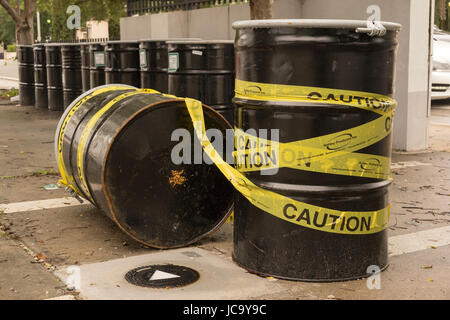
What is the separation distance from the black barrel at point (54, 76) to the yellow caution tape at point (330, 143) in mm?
11047

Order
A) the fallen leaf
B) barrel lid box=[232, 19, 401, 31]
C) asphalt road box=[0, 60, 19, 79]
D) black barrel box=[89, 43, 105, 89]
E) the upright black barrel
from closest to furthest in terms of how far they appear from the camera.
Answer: barrel lid box=[232, 19, 401, 31]
the fallen leaf
the upright black barrel
black barrel box=[89, 43, 105, 89]
asphalt road box=[0, 60, 19, 79]

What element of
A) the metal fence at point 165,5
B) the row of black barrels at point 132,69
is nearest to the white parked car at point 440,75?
the metal fence at point 165,5

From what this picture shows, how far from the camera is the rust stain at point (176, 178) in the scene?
4816mm

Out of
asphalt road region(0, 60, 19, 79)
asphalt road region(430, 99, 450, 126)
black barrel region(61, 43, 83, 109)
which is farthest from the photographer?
asphalt road region(0, 60, 19, 79)

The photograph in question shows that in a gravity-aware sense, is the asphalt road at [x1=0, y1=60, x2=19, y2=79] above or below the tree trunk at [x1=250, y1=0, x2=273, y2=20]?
below

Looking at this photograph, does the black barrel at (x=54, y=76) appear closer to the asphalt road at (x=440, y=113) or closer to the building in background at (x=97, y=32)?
the asphalt road at (x=440, y=113)

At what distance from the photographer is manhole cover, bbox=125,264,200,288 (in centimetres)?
406

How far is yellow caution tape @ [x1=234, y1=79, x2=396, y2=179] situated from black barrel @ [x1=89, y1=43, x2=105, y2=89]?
788 centimetres

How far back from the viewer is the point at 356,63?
12.7 ft

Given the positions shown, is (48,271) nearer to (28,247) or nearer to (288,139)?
(28,247)

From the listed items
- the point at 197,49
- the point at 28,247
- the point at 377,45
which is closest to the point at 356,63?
the point at 377,45

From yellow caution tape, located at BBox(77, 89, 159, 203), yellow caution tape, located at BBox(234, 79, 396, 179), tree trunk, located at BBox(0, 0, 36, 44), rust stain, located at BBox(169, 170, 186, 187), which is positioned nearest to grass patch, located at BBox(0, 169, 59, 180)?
yellow caution tape, located at BBox(77, 89, 159, 203)

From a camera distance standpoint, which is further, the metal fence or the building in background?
the building in background

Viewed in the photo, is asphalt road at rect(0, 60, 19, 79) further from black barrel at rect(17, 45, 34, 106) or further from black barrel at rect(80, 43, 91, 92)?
black barrel at rect(80, 43, 91, 92)
